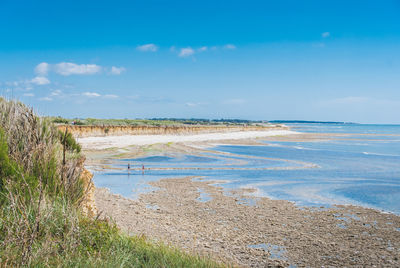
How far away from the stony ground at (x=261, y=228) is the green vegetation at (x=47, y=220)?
1.32 meters

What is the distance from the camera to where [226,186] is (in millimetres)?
17828

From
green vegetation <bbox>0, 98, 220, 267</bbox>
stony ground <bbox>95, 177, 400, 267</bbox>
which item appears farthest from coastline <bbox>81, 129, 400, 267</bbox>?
green vegetation <bbox>0, 98, 220, 267</bbox>

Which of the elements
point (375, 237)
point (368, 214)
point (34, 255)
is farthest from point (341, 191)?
point (34, 255)

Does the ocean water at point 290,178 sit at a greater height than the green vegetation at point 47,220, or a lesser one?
lesser

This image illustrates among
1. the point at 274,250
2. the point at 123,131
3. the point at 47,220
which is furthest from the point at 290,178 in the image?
the point at 123,131

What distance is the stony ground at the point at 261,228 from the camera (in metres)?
8.49

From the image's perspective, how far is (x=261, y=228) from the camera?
1077 centimetres

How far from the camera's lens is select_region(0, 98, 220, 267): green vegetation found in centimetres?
513

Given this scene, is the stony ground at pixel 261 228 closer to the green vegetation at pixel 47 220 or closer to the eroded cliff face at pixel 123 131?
the green vegetation at pixel 47 220

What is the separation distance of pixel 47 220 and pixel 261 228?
22.9 feet

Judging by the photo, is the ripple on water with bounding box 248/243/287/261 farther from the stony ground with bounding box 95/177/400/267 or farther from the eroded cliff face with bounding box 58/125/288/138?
the eroded cliff face with bounding box 58/125/288/138

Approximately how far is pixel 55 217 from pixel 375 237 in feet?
29.9

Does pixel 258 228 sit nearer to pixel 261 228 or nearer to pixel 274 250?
pixel 261 228

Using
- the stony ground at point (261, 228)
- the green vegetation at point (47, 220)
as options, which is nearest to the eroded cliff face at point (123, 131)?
the stony ground at point (261, 228)
